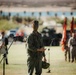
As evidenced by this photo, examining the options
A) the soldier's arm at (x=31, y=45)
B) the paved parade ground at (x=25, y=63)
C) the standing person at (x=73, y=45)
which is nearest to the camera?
the soldier's arm at (x=31, y=45)

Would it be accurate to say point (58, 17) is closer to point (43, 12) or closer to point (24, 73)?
point (43, 12)

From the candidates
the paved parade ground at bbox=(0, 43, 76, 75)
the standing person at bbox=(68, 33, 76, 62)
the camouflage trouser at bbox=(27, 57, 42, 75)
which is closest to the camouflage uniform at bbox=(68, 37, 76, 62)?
the standing person at bbox=(68, 33, 76, 62)

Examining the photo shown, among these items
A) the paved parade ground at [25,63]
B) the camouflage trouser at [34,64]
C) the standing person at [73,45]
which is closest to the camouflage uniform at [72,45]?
the standing person at [73,45]

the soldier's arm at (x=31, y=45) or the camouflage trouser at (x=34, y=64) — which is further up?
the soldier's arm at (x=31, y=45)

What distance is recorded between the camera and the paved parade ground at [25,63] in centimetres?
748

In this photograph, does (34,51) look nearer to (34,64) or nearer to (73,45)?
(34,64)

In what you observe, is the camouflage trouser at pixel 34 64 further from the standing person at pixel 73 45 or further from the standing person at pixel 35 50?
the standing person at pixel 73 45

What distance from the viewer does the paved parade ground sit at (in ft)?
24.6

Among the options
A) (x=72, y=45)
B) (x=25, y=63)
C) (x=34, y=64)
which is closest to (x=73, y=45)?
(x=72, y=45)

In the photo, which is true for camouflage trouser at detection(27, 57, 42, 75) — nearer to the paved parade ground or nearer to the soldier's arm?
the soldier's arm

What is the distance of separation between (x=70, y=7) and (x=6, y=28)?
3.82 feet

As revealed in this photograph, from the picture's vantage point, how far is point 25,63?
8039 mm

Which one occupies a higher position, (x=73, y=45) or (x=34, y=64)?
(x=34, y=64)

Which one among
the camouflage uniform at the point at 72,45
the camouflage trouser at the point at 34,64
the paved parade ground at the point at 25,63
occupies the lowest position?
the paved parade ground at the point at 25,63
